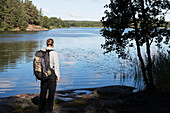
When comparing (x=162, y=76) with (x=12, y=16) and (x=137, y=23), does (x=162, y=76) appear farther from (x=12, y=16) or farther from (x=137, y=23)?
(x=12, y=16)

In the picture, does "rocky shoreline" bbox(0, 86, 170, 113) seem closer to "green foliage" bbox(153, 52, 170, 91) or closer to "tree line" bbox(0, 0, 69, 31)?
"green foliage" bbox(153, 52, 170, 91)

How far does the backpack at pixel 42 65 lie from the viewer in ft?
21.2

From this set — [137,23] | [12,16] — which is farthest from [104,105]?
[12,16]

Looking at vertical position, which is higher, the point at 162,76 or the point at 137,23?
the point at 137,23

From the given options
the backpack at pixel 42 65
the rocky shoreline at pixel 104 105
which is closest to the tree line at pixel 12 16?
the rocky shoreline at pixel 104 105

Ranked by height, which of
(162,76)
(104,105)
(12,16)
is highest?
(12,16)

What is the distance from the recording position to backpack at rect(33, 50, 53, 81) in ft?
21.2

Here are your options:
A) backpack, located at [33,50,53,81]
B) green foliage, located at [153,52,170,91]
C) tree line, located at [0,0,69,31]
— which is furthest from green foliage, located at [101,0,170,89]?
tree line, located at [0,0,69,31]

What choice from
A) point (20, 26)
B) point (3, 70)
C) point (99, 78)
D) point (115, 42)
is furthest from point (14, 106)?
point (20, 26)

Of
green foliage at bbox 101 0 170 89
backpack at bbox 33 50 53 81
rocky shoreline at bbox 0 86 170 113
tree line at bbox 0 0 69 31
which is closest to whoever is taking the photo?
backpack at bbox 33 50 53 81

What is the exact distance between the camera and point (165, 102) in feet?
26.2

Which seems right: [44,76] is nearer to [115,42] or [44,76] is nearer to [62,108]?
[62,108]

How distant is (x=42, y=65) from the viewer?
21.3 feet

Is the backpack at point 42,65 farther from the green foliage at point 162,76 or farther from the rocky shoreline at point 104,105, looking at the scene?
the green foliage at point 162,76
